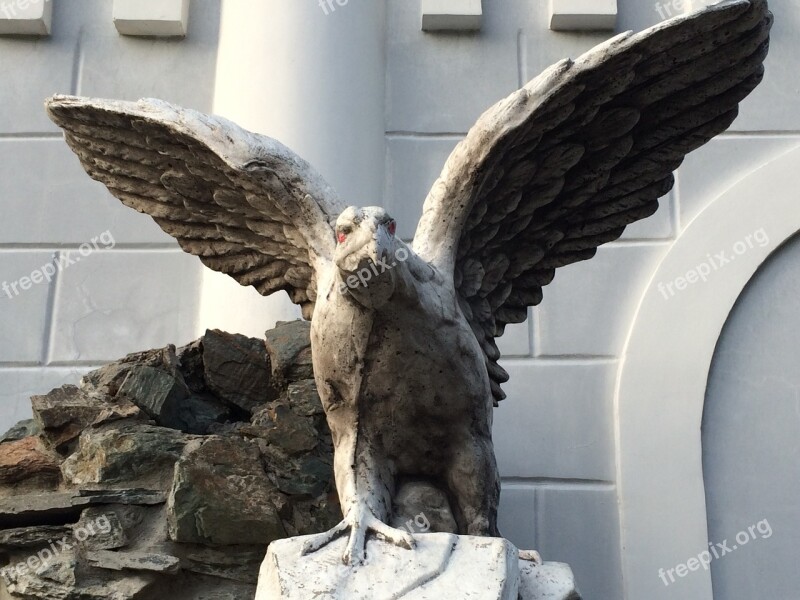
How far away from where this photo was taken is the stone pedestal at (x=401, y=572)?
105 inches

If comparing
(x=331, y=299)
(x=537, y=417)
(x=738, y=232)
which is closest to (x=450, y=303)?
(x=331, y=299)

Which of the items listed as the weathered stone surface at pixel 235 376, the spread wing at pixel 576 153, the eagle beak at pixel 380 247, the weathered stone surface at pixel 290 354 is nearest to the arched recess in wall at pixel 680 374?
the spread wing at pixel 576 153

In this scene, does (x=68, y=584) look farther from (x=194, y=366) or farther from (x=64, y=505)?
(x=194, y=366)

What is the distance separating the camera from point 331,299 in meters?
3.16

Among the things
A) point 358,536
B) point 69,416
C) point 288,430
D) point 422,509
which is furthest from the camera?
point 69,416

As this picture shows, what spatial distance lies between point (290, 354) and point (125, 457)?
669mm

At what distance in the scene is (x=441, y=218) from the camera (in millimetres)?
3367

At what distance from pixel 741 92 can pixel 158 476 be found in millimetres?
2104

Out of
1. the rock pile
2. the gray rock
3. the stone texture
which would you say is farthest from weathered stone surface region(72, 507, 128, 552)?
the stone texture

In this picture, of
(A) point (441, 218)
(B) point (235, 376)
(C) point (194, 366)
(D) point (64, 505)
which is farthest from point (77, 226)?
(A) point (441, 218)

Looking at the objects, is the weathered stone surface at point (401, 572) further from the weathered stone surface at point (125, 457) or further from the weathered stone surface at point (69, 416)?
the weathered stone surface at point (69, 416)

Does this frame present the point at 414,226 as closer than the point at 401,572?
No

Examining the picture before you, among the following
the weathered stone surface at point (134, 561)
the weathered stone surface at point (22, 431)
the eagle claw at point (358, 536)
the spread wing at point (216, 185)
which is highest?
the spread wing at point (216, 185)

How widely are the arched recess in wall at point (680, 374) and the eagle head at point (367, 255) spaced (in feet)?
5.79
